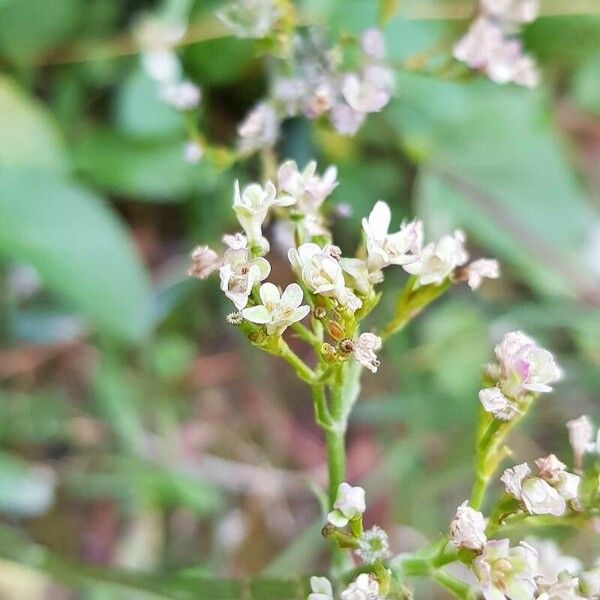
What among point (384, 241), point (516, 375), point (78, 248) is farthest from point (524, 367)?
point (78, 248)

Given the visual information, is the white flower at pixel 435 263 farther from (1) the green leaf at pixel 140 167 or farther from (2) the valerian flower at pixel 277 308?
(1) the green leaf at pixel 140 167

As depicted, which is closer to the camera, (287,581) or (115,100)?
(287,581)

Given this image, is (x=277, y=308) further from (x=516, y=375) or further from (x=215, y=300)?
(x=215, y=300)

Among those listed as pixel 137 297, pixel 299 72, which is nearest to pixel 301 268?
pixel 299 72

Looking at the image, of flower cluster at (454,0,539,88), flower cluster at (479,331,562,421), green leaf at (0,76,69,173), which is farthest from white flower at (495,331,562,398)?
green leaf at (0,76,69,173)

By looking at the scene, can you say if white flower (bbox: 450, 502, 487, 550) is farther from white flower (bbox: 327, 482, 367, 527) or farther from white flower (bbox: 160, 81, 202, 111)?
white flower (bbox: 160, 81, 202, 111)

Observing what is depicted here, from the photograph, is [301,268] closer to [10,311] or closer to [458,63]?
[458,63]

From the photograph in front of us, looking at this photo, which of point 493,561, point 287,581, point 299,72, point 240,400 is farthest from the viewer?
point 240,400
